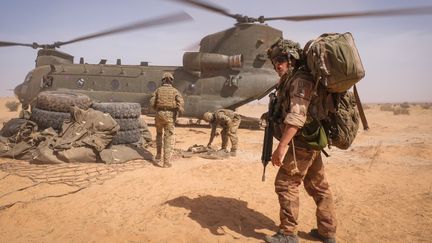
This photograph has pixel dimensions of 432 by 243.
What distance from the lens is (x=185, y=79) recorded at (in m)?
14.0

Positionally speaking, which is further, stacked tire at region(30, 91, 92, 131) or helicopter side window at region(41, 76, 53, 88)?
helicopter side window at region(41, 76, 53, 88)

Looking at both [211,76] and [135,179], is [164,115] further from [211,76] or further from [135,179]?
[211,76]

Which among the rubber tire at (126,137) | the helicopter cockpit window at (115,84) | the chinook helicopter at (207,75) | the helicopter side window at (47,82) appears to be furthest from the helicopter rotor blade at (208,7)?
the helicopter side window at (47,82)

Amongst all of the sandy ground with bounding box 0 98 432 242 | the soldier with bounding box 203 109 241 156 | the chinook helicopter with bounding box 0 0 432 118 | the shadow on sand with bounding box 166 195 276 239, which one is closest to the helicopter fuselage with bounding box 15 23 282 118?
the chinook helicopter with bounding box 0 0 432 118

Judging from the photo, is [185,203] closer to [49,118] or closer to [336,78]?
[336,78]

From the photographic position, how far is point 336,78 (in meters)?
2.72

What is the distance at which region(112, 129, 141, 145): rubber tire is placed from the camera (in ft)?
23.5

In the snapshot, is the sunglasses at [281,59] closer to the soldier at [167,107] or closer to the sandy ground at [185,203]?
the sandy ground at [185,203]

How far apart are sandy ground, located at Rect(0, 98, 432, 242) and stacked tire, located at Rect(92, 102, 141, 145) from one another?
3.52ft

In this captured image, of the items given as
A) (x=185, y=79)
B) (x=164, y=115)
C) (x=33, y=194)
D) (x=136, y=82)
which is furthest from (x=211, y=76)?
(x=33, y=194)

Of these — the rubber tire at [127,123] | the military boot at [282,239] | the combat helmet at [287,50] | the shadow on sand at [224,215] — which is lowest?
the shadow on sand at [224,215]

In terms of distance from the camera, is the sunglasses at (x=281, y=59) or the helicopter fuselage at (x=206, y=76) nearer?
the sunglasses at (x=281, y=59)

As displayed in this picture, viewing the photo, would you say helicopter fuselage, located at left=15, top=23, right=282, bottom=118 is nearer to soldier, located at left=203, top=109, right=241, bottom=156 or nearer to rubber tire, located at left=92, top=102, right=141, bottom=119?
soldier, located at left=203, top=109, right=241, bottom=156

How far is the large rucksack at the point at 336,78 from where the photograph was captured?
106 inches
